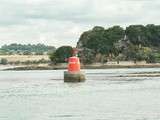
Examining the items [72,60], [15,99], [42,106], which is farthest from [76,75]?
[42,106]

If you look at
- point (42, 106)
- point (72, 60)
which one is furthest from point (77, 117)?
point (72, 60)

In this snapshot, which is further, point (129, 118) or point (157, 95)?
point (157, 95)

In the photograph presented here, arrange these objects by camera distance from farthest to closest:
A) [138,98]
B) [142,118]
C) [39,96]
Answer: [39,96] → [138,98] → [142,118]

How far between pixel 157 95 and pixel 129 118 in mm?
20489

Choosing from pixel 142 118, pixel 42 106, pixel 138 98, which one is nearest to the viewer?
pixel 142 118

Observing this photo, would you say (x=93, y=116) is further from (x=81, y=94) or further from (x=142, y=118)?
(x=81, y=94)

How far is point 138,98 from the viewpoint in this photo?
62656mm

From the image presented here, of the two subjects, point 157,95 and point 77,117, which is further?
point 157,95

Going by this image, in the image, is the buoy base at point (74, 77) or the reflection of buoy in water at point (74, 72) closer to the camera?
the reflection of buoy in water at point (74, 72)

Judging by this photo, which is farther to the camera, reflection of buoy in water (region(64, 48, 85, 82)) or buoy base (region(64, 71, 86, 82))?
buoy base (region(64, 71, 86, 82))

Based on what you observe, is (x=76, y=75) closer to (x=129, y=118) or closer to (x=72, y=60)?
(x=72, y=60)

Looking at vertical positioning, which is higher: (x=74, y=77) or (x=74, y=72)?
(x=74, y=72)

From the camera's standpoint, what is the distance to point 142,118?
45.5 m

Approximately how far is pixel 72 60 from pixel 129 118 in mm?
53084
